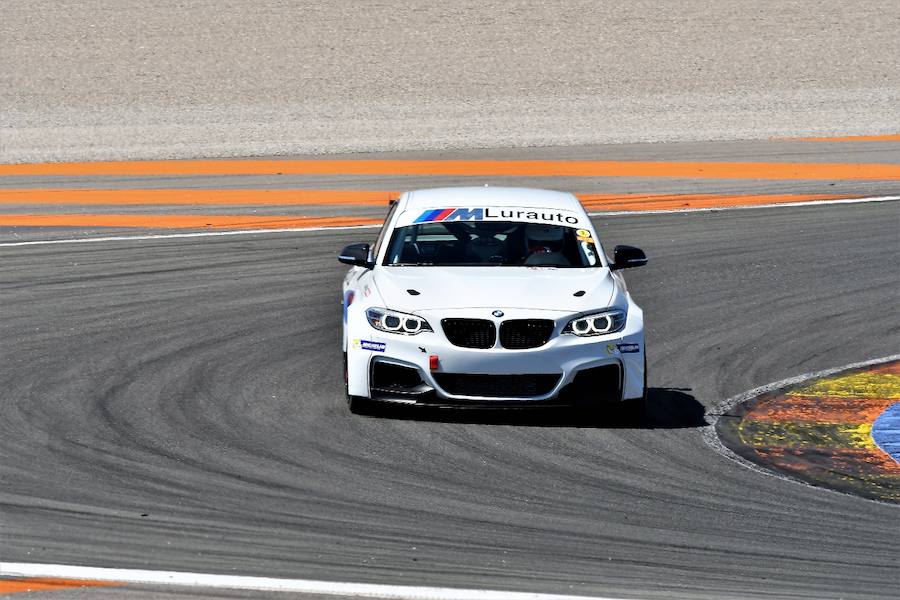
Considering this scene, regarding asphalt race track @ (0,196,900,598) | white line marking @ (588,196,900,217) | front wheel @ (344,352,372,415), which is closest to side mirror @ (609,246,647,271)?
asphalt race track @ (0,196,900,598)

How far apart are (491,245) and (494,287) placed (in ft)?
2.83

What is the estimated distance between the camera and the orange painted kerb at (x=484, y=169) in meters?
23.0

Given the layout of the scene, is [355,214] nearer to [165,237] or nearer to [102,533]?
[165,237]

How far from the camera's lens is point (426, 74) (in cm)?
3272

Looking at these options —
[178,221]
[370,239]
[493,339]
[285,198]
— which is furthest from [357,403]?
[285,198]

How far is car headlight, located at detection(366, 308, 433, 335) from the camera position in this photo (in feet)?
32.4

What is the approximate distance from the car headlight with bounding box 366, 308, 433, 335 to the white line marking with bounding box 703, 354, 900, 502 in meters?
1.83

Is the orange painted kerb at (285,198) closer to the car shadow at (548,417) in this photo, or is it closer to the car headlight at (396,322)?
the car shadow at (548,417)

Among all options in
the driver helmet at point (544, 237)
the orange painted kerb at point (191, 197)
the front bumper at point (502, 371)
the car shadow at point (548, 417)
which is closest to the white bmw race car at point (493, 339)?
the front bumper at point (502, 371)

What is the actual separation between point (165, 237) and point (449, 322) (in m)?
8.59

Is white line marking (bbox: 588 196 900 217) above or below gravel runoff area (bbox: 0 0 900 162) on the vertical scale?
below

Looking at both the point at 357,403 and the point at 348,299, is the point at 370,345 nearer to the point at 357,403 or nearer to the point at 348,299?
the point at 357,403

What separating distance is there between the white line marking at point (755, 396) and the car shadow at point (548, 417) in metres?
0.21

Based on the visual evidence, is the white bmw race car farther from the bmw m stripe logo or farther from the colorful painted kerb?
the colorful painted kerb
